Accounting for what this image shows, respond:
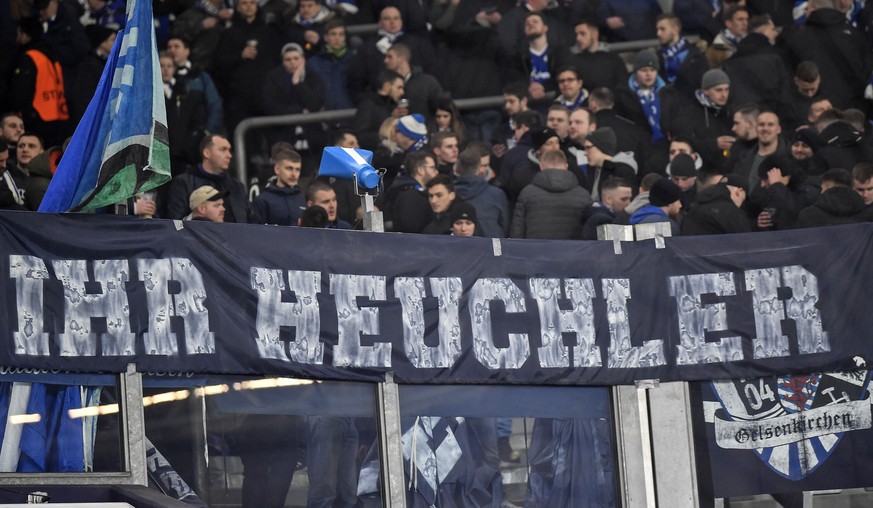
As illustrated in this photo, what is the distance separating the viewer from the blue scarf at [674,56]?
52.2 feet

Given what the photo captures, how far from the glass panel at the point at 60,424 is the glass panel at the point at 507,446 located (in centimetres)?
182

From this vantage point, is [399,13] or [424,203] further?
[399,13]

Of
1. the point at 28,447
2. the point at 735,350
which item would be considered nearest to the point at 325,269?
the point at 28,447

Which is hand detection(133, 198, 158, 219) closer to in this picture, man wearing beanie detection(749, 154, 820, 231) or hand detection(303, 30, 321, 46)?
hand detection(303, 30, 321, 46)

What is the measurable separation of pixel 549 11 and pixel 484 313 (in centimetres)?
721

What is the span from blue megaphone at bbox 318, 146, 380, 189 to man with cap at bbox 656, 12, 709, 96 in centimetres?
618

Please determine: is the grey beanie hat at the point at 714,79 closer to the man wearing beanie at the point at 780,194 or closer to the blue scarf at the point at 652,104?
the blue scarf at the point at 652,104

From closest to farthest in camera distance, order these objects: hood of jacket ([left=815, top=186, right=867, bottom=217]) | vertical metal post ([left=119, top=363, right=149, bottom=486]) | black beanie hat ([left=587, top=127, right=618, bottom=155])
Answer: vertical metal post ([left=119, top=363, right=149, bottom=486]) < hood of jacket ([left=815, top=186, right=867, bottom=217]) < black beanie hat ([left=587, top=127, right=618, bottom=155])

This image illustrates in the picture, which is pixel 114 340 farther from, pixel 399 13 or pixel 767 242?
pixel 399 13

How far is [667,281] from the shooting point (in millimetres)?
10758

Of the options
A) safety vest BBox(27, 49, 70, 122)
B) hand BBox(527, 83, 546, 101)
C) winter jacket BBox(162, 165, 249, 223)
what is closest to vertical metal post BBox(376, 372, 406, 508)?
winter jacket BBox(162, 165, 249, 223)

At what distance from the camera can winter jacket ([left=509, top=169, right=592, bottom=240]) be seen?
40.8 ft

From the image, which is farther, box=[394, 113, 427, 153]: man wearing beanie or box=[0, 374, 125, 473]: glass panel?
box=[394, 113, 427, 153]: man wearing beanie

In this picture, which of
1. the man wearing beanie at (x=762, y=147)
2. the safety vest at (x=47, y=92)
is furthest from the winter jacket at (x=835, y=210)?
the safety vest at (x=47, y=92)
